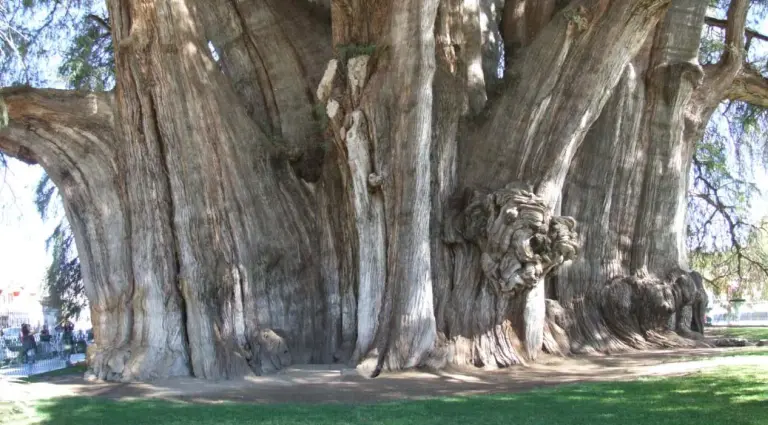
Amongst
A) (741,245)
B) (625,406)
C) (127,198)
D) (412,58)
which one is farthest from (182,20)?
(741,245)

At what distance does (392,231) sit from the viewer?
10.8 meters

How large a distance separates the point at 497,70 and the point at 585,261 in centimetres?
346

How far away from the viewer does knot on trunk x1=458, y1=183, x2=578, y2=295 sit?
10.9 m

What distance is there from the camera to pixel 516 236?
10.9m

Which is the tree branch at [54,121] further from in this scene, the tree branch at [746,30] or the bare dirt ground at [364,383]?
the tree branch at [746,30]

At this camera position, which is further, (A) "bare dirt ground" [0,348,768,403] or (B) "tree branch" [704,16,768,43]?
(B) "tree branch" [704,16,768,43]

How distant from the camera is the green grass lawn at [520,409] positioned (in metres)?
7.17

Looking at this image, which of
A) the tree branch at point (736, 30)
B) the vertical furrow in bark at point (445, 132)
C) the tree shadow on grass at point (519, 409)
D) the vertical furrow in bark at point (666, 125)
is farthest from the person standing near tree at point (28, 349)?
the tree branch at point (736, 30)

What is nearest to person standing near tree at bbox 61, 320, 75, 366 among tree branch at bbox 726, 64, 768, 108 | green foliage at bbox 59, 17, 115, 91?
green foliage at bbox 59, 17, 115, 91

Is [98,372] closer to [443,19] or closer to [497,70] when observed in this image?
[443,19]

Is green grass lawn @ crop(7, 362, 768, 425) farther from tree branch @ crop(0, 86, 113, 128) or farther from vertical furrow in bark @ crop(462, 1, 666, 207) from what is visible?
tree branch @ crop(0, 86, 113, 128)

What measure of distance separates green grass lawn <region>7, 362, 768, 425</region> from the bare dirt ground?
0.49m

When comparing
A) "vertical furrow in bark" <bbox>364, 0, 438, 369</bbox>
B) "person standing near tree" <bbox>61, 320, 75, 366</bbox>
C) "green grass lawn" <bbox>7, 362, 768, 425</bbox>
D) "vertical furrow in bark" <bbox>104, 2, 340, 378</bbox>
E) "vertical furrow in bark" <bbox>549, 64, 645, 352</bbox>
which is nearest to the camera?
"green grass lawn" <bbox>7, 362, 768, 425</bbox>

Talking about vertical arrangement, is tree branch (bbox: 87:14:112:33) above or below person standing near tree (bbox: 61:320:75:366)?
above
